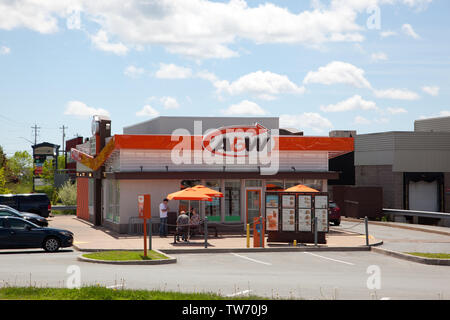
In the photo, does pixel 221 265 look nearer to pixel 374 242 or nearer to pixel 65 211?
pixel 374 242

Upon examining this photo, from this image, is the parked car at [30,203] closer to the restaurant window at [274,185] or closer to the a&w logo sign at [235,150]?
the a&w logo sign at [235,150]

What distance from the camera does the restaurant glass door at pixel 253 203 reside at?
33.2 metres

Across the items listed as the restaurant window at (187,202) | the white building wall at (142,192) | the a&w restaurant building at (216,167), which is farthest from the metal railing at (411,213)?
the white building wall at (142,192)

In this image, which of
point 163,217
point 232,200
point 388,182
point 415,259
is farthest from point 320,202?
point 388,182

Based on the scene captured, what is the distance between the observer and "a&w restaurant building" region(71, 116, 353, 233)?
104 ft

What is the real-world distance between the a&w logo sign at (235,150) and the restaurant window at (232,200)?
3.01 feet

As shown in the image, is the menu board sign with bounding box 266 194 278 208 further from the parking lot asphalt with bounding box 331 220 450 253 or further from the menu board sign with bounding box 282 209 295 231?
the parking lot asphalt with bounding box 331 220 450 253

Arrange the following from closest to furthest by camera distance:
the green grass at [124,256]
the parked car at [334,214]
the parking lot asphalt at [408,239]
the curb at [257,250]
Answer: the green grass at [124,256] → the curb at [257,250] → the parking lot asphalt at [408,239] → the parked car at [334,214]

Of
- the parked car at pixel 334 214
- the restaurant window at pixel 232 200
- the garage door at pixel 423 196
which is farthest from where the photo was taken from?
the garage door at pixel 423 196

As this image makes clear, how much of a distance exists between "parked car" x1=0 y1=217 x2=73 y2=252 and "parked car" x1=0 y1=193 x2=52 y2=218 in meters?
16.9

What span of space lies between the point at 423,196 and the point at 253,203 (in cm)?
1766

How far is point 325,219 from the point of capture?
26562mm
